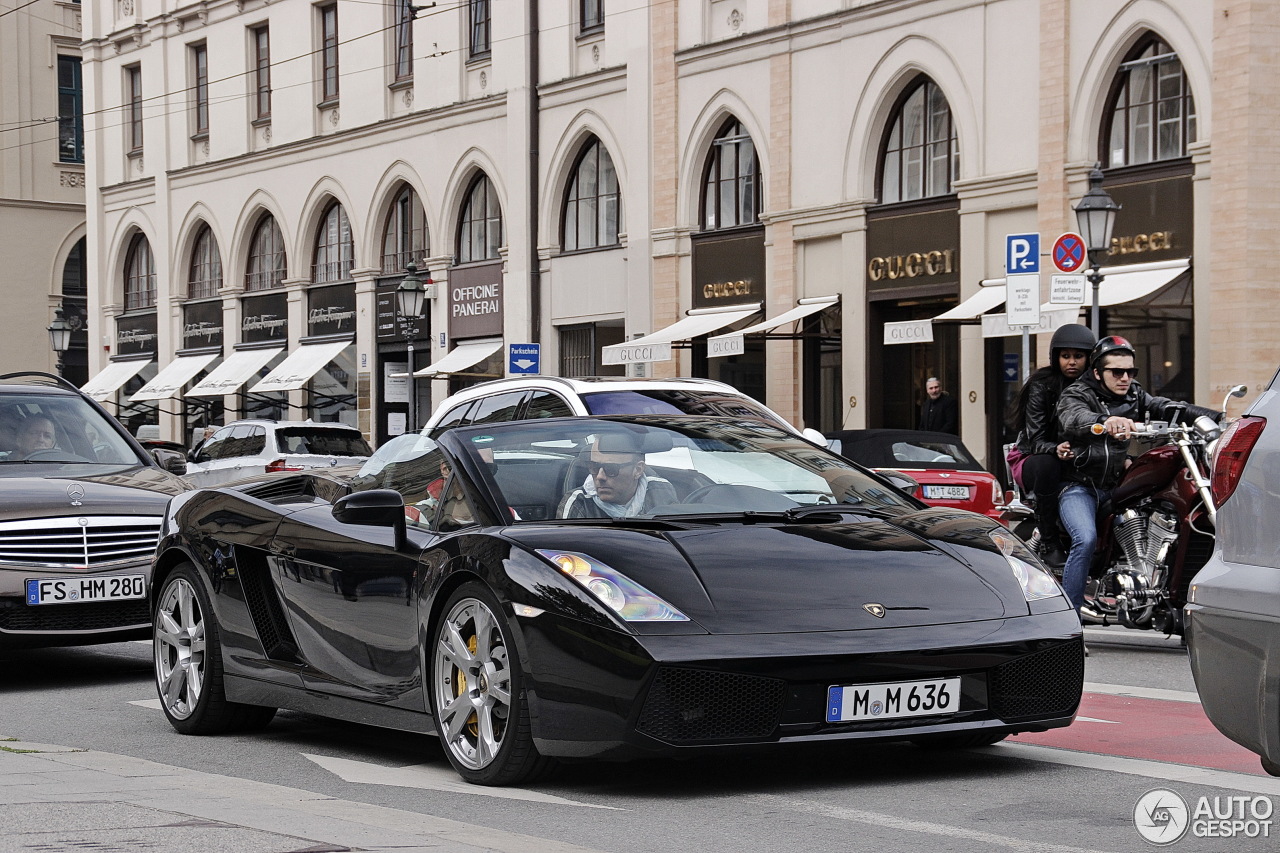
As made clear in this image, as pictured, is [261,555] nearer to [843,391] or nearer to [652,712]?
[652,712]

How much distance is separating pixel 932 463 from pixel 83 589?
953cm

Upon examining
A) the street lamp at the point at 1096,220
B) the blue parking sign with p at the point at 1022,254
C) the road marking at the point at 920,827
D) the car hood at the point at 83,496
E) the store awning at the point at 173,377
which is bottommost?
the road marking at the point at 920,827

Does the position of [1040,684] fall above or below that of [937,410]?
below

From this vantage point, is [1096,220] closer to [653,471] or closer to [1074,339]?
[1074,339]

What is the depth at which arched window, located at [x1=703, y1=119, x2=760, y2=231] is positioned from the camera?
32281 millimetres

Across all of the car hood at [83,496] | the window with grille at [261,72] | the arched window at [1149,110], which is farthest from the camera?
the window with grille at [261,72]

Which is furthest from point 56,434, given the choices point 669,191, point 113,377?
point 113,377

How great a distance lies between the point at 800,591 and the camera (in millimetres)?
6141

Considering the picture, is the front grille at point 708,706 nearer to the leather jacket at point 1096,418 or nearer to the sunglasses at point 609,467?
the sunglasses at point 609,467

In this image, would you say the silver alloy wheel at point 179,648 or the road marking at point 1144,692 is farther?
the road marking at point 1144,692

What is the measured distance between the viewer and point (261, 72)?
46062 millimetres

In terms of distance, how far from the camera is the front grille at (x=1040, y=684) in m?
6.19

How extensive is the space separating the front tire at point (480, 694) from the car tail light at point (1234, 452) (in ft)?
7.43
